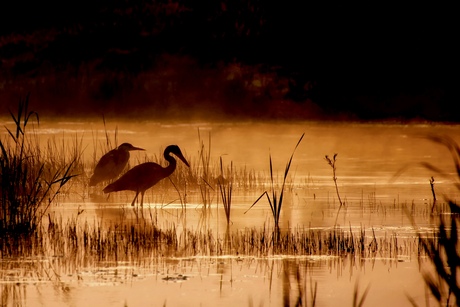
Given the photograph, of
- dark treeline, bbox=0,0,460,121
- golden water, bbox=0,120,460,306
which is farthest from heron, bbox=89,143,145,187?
dark treeline, bbox=0,0,460,121

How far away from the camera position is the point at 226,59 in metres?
30.3

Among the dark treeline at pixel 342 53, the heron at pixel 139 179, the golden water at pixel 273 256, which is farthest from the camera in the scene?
the dark treeline at pixel 342 53

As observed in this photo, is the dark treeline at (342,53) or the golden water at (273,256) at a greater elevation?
the dark treeline at (342,53)

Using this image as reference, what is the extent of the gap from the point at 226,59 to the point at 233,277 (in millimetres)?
22716

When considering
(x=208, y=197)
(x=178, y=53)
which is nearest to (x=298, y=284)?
(x=208, y=197)

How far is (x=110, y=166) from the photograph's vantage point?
44.4 feet

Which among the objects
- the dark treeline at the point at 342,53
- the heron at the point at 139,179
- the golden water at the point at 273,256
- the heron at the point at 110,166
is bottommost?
the golden water at the point at 273,256

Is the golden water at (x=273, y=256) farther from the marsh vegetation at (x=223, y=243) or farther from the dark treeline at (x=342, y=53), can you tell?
the dark treeline at (x=342, y=53)

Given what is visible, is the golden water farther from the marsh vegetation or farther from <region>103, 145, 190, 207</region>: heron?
<region>103, 145, 190, 207</region>: heron

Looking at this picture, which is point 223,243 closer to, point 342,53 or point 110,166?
point 110,166

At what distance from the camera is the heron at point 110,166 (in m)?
13.5

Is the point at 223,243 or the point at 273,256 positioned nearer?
the point at 273,256

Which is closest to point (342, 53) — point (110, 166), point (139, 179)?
point (110, 166)

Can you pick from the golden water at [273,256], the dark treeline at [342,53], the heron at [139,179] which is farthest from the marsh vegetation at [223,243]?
the dark treeline at [342,53]
